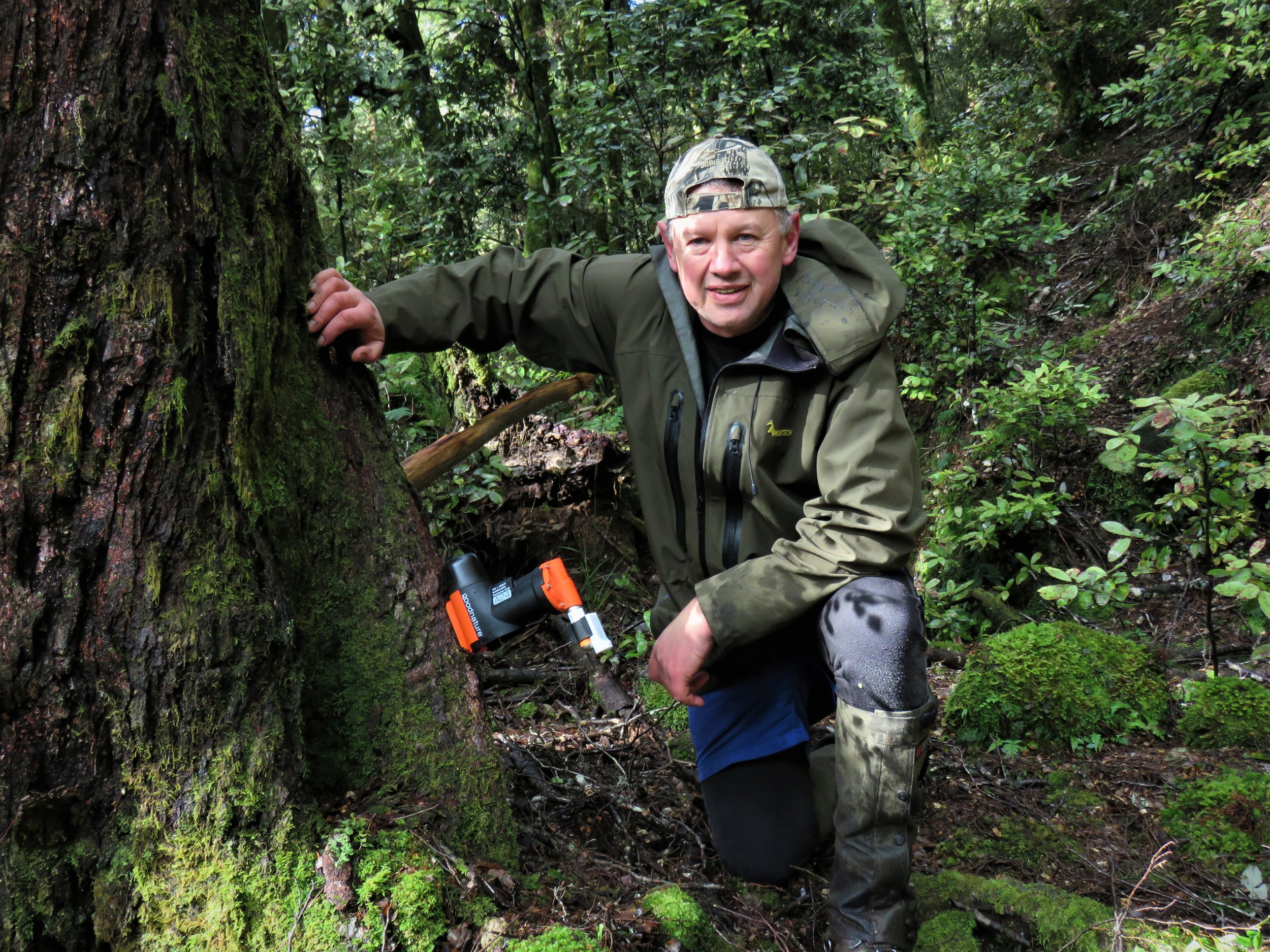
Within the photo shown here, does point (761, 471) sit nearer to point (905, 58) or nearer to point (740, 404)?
point (740, 404)

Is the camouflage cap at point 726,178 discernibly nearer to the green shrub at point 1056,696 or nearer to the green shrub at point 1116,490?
the green shrub at point 1056,696

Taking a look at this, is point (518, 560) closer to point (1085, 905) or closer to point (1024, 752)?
point (1024, 752)

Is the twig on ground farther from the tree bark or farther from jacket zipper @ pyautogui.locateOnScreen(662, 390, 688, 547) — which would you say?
the tree bark

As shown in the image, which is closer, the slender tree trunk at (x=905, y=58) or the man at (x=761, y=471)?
the man at (x=761, y=471)

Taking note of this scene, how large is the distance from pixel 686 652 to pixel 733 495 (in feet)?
1.81

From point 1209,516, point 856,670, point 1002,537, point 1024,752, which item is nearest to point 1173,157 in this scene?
point 1002,537

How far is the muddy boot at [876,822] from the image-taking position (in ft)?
7.41

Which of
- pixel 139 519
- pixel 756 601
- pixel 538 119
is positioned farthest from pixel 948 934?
pixel 538 119

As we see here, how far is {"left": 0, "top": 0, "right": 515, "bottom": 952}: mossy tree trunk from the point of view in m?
1.65

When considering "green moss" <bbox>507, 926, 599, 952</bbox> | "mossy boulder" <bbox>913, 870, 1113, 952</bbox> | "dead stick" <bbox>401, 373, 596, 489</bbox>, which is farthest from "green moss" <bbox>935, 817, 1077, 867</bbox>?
"dead stick" <bbox>401, 373, 596, 489</bbox>

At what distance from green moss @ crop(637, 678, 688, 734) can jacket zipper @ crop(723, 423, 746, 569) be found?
924 mm

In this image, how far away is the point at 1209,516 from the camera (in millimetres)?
3428

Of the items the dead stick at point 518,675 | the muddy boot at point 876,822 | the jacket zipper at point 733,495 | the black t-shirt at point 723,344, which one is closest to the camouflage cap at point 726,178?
the black t-shirt at point 723,344

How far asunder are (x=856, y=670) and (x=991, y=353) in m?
4.53
